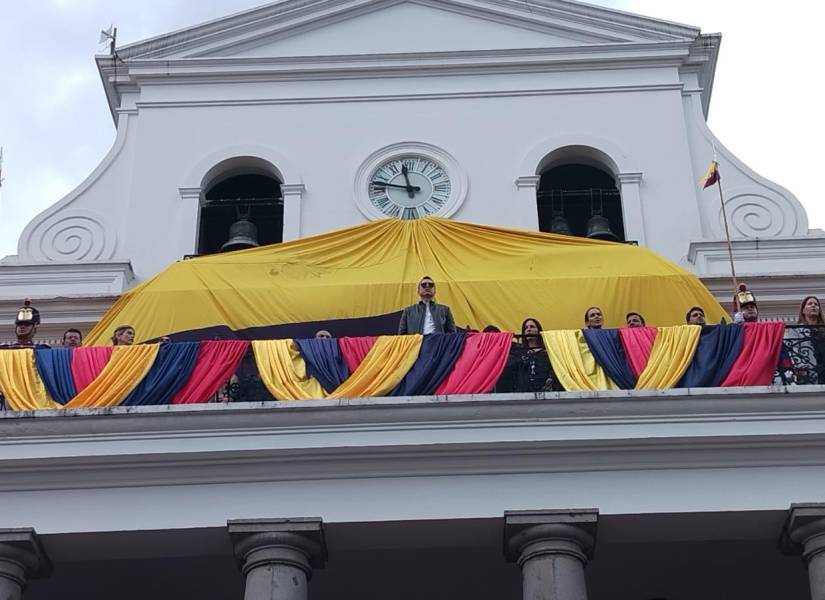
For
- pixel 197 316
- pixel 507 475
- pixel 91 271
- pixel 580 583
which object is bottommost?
pixel 580 583

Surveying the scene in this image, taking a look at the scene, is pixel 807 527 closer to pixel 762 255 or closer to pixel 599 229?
pixel 762 255

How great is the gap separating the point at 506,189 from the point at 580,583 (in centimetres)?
826

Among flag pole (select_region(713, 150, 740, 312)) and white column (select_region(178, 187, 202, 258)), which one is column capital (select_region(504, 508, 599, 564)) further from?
white column (select_region(178, 187, 202, 258))

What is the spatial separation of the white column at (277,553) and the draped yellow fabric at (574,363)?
3.07 meters

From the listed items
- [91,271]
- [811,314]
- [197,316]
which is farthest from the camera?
[91,271]

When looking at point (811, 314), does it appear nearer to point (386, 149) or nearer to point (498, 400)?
point (498, 400)

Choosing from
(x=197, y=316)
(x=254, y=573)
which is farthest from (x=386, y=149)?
(x=254, y=573)

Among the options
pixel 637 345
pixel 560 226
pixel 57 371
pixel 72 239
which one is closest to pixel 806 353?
pixel 637 345

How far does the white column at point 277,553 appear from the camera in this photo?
15.2 meters

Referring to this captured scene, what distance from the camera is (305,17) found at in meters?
23.9

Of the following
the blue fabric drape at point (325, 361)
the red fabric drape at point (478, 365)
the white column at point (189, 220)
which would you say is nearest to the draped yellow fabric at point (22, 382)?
the blue fabric drape at point (325, 361)

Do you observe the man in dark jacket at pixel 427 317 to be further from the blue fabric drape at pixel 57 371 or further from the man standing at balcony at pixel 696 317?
the blue fabric drape at pixel 57 371

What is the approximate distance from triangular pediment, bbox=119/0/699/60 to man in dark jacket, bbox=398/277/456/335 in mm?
6767

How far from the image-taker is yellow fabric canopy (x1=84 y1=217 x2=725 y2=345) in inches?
764
